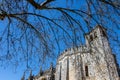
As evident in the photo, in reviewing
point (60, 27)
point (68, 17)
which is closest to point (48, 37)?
point (60, 27)

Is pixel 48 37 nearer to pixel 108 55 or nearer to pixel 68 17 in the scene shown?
pixel 68 17

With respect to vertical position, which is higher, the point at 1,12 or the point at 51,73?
the point at 51,73

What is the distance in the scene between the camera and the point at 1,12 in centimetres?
528

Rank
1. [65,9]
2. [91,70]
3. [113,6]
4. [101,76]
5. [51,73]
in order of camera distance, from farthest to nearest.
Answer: [51,73]
[91,70]
[101,76]
[65,9]
[113,6]

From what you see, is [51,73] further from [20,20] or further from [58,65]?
[20,20]

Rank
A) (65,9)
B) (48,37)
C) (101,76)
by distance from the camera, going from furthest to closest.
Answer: (101,76) → (48,37) → (65,9)

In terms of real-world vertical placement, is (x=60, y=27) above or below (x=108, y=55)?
below

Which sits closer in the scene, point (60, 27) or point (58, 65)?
point (60, 27)

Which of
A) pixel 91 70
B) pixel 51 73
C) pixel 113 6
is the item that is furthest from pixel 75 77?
pixel 113 6

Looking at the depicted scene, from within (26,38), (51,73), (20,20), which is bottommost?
(26,38)

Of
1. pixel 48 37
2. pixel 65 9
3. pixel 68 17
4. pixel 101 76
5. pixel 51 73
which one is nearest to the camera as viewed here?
pixel 65 9

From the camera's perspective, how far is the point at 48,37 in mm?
6609

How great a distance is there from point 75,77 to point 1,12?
18445 millimetres

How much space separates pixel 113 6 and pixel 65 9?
1.42 metres
